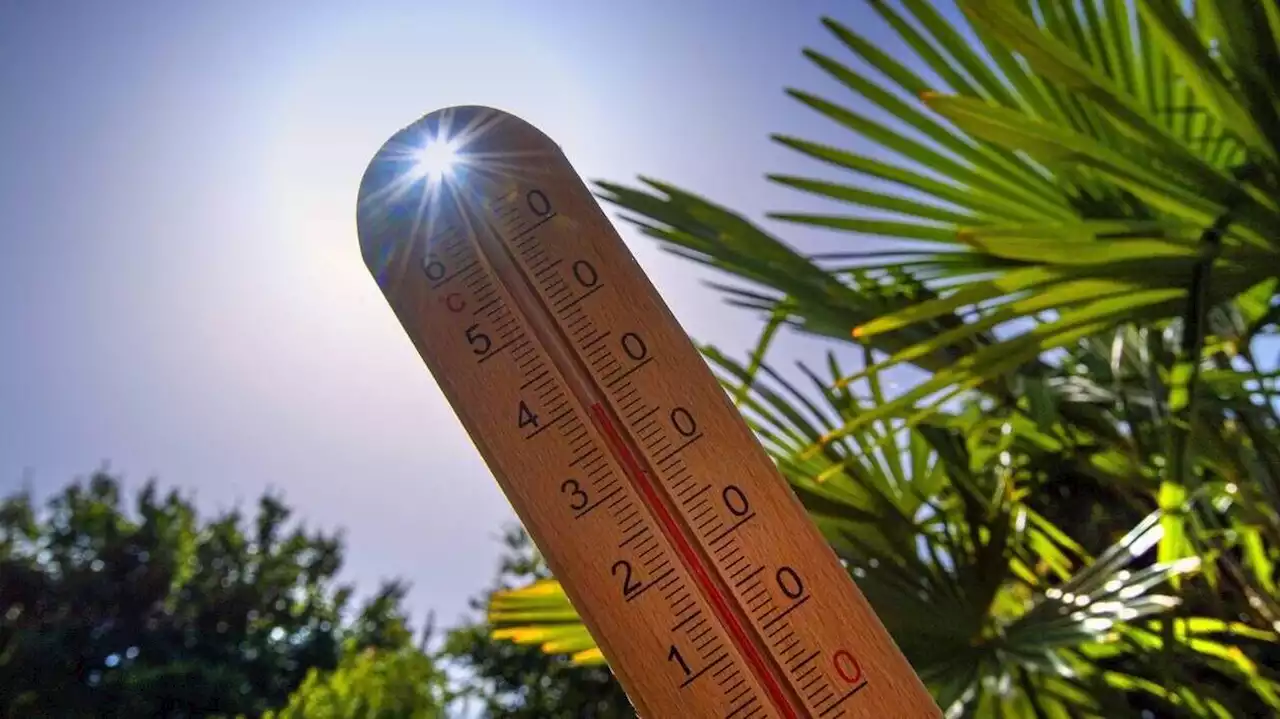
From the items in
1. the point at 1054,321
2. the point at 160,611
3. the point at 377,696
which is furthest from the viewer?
the point at 160,611

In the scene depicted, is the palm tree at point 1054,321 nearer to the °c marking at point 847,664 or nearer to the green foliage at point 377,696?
the °c marking at point 847,664

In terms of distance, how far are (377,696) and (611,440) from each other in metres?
4.42

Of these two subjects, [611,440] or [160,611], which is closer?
[611,440]

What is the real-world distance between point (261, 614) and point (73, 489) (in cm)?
309

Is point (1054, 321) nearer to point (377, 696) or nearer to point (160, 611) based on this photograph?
point (377, 696)

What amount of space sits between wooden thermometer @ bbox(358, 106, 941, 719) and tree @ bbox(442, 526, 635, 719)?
446cm

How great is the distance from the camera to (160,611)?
988cm

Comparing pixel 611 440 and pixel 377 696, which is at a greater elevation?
pixel 377 696

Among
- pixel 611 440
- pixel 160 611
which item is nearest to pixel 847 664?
pixel 611 440

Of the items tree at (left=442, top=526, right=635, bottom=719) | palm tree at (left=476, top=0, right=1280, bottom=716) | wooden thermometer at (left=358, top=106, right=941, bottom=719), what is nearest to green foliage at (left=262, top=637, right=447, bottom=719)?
tree at (left=442, top=526, right=635, bottom=719)

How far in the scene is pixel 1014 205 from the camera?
917 mm

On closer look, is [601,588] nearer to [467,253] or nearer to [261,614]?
[467,253]

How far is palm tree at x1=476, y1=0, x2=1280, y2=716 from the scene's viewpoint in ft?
2.08

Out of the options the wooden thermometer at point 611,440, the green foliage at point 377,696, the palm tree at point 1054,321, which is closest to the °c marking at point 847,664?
the wooden thermometer at point 611,440
